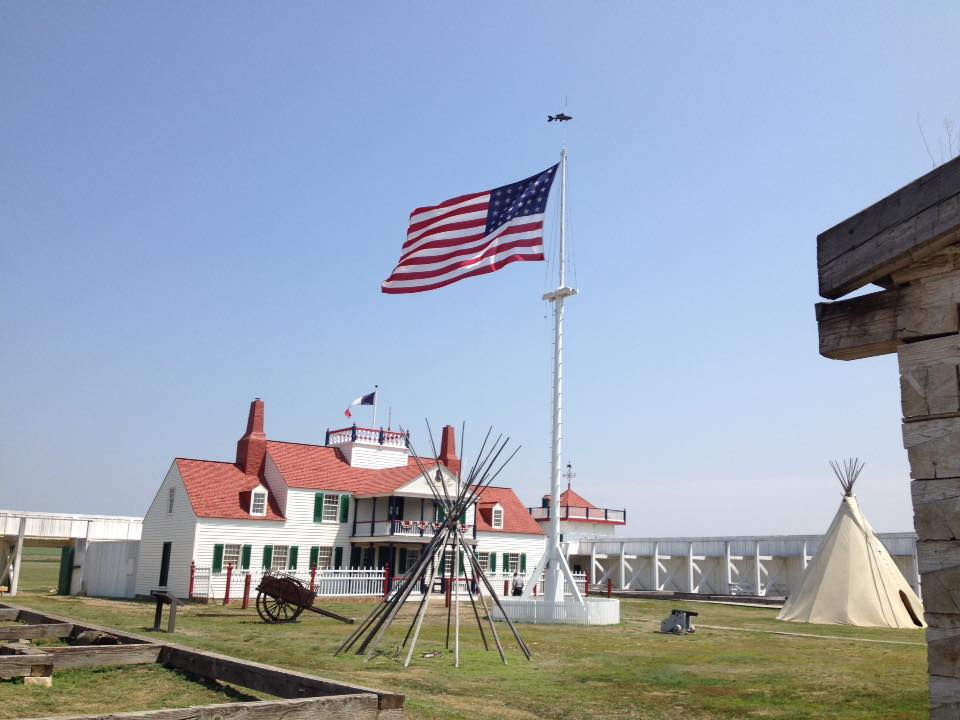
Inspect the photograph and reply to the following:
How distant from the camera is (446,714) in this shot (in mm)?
8977

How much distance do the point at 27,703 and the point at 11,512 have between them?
31.2 m

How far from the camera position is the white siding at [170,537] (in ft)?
112

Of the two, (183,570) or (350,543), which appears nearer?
(183,570)

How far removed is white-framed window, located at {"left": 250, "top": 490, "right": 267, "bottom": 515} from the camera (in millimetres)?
36188

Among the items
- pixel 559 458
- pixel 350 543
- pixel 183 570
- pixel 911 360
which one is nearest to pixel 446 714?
pixel 911 360

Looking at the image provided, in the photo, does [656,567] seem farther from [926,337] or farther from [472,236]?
[926,337]

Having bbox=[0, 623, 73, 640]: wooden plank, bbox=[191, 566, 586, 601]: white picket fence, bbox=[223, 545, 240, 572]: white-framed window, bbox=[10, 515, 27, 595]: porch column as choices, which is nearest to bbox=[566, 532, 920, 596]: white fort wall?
bbox=[191, 566, 586, 601]: white picket fence

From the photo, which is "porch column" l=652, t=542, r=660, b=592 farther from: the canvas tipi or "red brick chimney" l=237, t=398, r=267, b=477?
"red brick chimney" l=237, t=398, r=267, b=477

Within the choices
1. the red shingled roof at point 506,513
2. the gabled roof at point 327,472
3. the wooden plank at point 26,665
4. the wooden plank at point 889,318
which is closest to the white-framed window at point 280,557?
the gabled roof at point 327,472

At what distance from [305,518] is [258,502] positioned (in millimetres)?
2410

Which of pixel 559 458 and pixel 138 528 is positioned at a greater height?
pixel 559 458

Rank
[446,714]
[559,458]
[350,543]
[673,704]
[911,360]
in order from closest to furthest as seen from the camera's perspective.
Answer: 1. [911,360]
2. [446,714]
3. [673,704]
4. [559,458]
5. [350,543]

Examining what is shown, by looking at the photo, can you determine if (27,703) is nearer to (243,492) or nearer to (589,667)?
(589,667)

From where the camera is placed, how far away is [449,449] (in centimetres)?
4406
